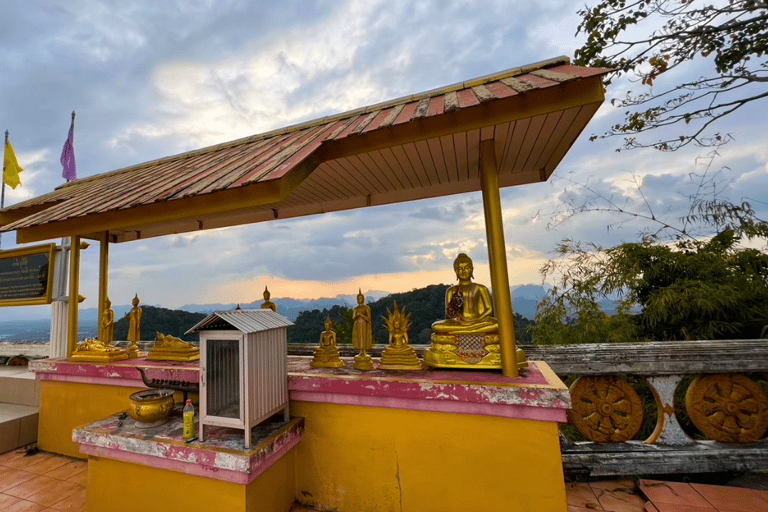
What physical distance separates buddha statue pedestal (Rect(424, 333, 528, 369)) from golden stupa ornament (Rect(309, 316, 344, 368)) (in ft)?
3.24

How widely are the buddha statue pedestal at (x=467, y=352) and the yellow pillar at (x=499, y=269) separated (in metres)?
0.10

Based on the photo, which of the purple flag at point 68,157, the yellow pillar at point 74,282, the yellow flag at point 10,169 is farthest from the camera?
the purple flag at point 68,157

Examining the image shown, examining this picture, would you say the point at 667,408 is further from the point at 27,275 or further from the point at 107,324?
the point at 27,275

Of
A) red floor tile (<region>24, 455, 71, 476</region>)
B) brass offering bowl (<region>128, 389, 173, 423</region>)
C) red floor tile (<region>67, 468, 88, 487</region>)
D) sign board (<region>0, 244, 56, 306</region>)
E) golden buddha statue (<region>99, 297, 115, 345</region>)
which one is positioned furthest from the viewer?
sign board (<region>0, 244, 56, 306</region>)

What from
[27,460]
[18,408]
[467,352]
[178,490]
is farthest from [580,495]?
[18,408]

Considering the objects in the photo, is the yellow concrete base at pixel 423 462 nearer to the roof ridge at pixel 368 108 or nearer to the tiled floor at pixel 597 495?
the tiled floor at pixel 597 495

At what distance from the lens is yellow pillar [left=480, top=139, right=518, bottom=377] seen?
2799 mm

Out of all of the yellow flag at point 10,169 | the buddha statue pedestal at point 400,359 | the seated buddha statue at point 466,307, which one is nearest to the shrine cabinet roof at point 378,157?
the seated buddha statue at point 466,307

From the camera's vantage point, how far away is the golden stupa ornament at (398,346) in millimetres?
3174

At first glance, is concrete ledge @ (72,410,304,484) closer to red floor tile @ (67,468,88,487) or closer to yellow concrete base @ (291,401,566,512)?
yellow concrete base @ (291,401,566,512)

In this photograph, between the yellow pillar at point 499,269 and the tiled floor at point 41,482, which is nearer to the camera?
the yellow pillar at point 499,269

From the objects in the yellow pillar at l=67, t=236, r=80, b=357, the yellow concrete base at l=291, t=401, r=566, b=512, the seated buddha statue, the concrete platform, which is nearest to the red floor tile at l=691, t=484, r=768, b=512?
the yellow concrete base at l=291, t=401, r=566, b=512

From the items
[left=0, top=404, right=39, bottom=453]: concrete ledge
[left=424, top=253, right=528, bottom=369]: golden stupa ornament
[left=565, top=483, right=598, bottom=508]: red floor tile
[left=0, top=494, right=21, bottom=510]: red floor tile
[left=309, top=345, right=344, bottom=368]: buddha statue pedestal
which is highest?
[left=424, top=253, right=528, bottom=369]: golden stupa ornament

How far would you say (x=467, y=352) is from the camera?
299 centimetres
